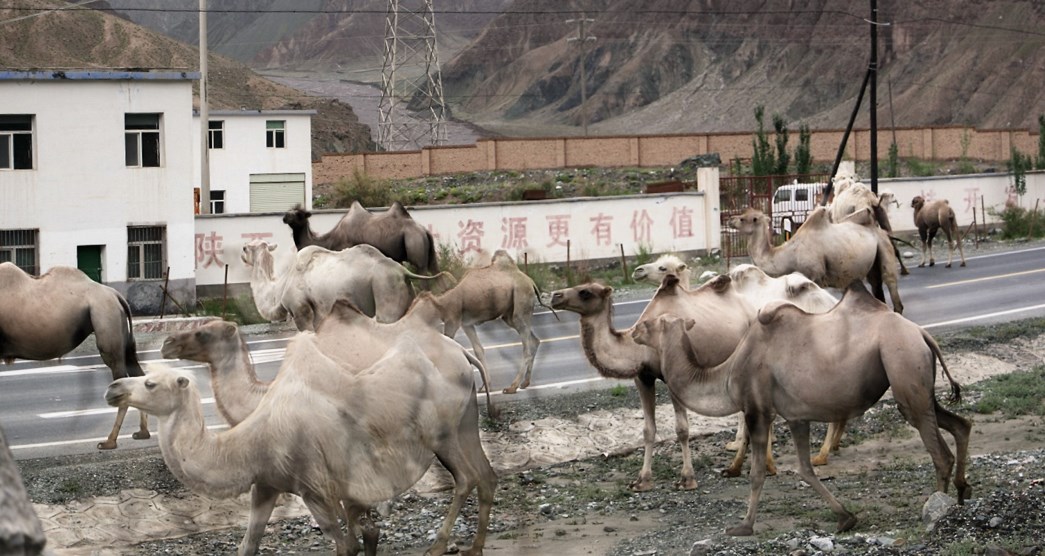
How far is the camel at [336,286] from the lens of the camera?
1662cm

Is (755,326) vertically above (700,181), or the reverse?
(700,181)

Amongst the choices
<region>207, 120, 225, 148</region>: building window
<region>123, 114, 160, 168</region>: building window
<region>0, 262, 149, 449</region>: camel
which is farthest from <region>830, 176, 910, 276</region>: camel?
<region>207, 120, 225, 148</region>: building window

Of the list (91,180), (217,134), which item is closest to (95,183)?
(91,180)

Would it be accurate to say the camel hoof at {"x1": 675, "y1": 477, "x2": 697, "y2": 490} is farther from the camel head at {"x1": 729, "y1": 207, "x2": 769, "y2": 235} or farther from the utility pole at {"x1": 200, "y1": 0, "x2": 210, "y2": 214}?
the utility pole at {"x1": 200, "y1": 0, "x2": 210, "y2": 214}

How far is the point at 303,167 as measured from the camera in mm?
61281

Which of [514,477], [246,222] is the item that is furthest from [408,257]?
[246,222]

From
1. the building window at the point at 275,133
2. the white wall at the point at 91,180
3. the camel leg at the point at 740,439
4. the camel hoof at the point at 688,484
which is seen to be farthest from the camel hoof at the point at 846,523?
the building window at the point at 275,133

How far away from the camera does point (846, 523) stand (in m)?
9.98

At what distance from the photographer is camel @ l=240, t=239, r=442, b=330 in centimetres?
1662

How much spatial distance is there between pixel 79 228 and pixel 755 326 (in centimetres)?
2327

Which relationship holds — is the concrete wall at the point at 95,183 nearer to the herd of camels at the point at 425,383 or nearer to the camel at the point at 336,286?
the camel at the point at 336,286

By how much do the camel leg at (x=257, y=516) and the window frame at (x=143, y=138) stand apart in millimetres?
23601

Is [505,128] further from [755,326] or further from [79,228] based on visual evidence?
[755,326]

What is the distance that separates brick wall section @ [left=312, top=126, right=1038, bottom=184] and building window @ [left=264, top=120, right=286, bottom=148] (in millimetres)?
10299
